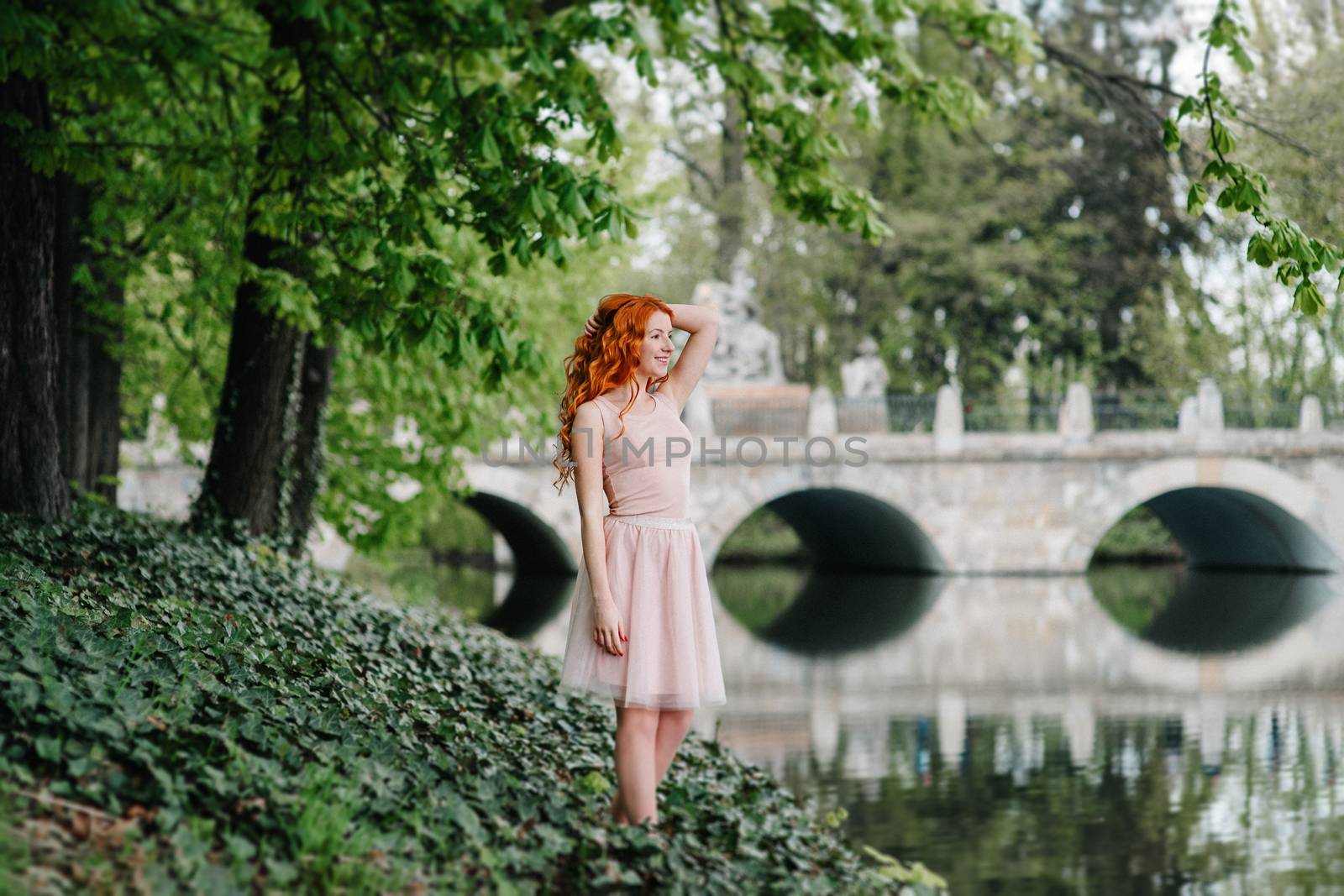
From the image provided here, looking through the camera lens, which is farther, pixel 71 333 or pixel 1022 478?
pixel 1022 478

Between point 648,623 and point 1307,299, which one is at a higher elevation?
point 1307,299

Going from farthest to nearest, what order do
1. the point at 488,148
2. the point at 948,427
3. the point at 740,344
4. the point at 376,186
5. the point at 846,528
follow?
the point at 846,528
the point at 948,427
the point at 740,344
the point at 376,186
the point at 488,148

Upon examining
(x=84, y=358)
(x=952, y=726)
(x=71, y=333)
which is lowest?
(x=952, y=726)

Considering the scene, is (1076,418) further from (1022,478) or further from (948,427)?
(948,427)

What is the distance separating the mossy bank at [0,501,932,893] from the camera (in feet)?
10.3

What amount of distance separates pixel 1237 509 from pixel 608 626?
25444mm

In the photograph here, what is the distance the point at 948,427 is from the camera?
23688mm

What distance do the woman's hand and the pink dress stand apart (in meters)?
0.04

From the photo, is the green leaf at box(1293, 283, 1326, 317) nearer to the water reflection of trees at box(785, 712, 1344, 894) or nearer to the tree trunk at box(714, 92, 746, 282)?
the water reflection of trees at box(785, 712, 1344, 894)

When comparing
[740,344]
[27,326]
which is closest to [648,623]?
[27,326]

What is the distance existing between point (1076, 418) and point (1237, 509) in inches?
201

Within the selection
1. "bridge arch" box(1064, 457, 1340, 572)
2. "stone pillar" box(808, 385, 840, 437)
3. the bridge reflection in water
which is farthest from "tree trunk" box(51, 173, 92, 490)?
"bridge arch" box(1064, 457, 1340, 572)

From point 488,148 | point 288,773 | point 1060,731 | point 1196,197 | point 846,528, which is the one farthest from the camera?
point 846,528

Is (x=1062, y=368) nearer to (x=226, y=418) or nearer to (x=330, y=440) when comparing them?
(x=330, y=440)
